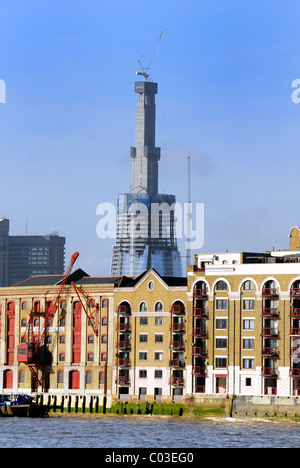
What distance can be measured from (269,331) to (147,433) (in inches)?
1255

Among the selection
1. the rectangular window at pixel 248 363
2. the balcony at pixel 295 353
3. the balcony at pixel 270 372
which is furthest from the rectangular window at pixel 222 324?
the balcony at pixel 295 353

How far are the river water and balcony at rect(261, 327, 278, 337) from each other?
1148 centimetres

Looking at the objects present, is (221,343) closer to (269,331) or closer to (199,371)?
(199,371)

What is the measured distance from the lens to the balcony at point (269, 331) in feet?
632

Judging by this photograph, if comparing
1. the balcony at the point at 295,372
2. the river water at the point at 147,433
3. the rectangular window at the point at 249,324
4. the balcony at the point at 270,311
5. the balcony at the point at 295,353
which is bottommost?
the river water at the point at 147,433

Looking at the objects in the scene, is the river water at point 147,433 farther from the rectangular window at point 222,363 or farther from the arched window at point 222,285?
the arched window at point 222,285

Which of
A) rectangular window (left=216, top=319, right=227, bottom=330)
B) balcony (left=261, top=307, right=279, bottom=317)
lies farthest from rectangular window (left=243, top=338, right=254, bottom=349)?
balcony (left=261, top=307, right=279, bottom=317)

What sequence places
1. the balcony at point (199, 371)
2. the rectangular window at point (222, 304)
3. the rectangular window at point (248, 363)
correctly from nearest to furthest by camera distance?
the rectangular window at point (248, 363)
the rectangular window at point (222, 304)
the balcony at point (199, 371)

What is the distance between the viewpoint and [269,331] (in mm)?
192875

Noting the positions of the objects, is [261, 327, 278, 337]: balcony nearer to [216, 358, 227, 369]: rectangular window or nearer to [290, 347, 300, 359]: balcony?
[290, 347, 300, 359]: balcony

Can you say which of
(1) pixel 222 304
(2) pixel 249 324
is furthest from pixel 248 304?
(1) pixel 222 304

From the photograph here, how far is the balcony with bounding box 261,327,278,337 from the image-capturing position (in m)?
193

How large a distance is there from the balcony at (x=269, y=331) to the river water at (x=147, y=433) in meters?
11.5
